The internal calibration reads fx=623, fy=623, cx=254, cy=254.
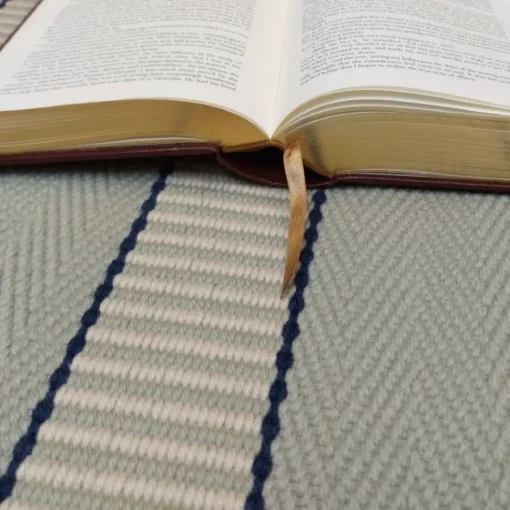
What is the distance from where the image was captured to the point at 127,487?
34 centimetres

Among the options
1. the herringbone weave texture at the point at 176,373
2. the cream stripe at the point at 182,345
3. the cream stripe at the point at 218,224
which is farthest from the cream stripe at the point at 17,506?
the cream stripe at the point at 218,224

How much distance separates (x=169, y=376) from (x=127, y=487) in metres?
0.07

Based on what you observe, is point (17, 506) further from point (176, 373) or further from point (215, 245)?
point (215, 245)

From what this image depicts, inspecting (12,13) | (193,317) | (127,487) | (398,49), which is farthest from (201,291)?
(12,13)

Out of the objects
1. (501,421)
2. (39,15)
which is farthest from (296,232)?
(39,15)

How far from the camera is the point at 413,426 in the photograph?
358 mm

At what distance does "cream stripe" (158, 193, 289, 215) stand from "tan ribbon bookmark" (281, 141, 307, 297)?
27 millimetres

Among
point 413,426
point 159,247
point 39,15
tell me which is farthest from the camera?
point 39,15

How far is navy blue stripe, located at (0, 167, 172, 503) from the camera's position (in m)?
0.35

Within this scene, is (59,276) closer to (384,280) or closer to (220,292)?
(220,292)

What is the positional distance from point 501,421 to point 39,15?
540mm

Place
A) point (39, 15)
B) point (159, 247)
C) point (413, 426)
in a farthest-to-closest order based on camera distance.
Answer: point (39, 15) → point (159, 247) → point (413, 426)

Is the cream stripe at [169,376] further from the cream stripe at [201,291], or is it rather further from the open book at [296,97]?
the open book at [296,97]

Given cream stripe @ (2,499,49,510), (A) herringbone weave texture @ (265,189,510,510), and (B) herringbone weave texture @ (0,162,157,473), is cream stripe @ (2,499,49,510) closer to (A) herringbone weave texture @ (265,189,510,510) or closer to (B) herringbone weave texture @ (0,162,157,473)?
(B) herringbone weave texture @ (0,162,157,473)
